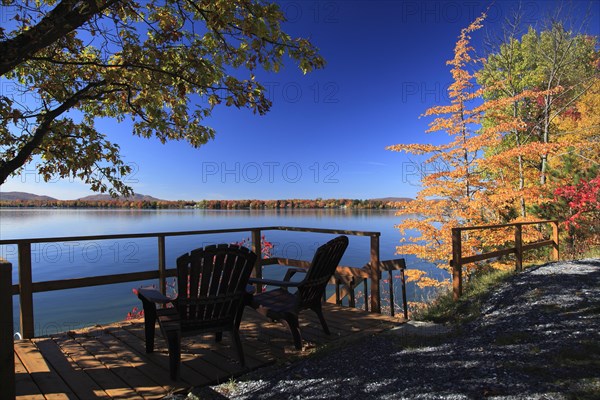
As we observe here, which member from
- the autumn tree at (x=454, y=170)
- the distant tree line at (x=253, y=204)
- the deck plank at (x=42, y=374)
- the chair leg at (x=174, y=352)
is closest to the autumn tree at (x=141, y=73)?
the deck plank at (x=42, y=374)

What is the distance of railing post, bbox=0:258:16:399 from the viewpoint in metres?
1.63

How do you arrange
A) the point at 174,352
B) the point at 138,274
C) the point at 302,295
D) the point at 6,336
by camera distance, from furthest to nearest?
1. the point at 138,274
2. the point at 302,295
3. the point at 174,352
4. the point at 6,336

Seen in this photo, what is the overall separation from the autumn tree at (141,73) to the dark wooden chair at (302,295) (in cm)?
179

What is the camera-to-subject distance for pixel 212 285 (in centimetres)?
262

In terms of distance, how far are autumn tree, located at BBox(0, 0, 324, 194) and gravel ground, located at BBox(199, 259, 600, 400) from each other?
2.71m

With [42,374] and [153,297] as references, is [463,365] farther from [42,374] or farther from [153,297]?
[42,374]

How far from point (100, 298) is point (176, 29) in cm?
1442


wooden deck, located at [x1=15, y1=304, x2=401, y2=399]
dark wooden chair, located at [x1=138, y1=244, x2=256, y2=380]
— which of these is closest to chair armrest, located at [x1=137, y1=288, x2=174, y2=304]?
dark wooden chair, located at [x1=138, y1=244, x2=256, y2=380]

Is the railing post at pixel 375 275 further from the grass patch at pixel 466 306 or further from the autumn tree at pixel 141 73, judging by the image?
the autumn tree at pixel 141 73

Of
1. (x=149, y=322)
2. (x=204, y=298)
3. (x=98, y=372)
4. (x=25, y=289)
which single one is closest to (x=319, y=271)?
(x=204, y=298)

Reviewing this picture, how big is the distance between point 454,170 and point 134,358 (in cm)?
948

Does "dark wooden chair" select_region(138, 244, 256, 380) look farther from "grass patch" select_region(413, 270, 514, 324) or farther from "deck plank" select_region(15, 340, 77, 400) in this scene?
"grass patch" select_region(413, 270, 514, 324)

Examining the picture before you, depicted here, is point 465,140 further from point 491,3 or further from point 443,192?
point 491,3

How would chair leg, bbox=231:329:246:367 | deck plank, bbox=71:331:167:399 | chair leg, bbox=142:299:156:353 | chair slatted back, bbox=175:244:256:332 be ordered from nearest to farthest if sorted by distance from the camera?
deck plank, bbox=71:331:167:399 → chair slatted back, bbox=175:244:256:332 → chair leg, bbox=231:329:246:367 → chair leg, bbox=142:299:156:353
